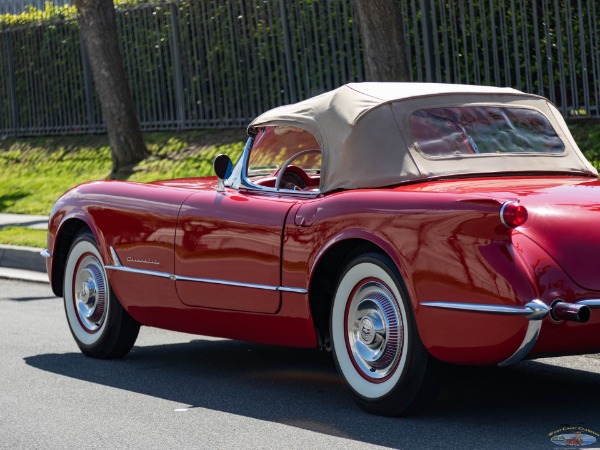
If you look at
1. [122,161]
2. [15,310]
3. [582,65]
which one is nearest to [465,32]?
[582,65]

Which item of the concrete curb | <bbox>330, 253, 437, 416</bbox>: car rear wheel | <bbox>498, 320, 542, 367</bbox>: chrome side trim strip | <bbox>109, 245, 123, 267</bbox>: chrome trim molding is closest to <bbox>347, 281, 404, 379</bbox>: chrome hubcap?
<bbox>330, 253, 437, 416</bbox>: car rear wheel

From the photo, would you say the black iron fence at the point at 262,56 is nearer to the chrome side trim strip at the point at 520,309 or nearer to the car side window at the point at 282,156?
the car side window at the point at 282,156

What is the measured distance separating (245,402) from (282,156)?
145 cm

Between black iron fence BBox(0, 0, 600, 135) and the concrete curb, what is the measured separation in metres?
5.40

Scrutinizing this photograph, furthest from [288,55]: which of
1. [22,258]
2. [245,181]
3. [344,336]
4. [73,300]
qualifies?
[344,336]

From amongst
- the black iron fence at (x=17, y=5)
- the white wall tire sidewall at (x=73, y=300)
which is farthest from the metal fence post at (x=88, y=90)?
the white wall tire sidewall at (x=73, y=300)

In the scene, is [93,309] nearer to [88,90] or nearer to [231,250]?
[231,250]

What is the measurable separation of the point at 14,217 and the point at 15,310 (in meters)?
6.46

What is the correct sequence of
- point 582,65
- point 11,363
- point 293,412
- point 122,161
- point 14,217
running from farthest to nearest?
1. point 122,161
2. point 14,217
3. point 582,65
4. point 11,363
5. point 293,412

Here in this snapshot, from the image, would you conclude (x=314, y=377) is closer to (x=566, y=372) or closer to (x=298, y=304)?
(x=298, y=304)

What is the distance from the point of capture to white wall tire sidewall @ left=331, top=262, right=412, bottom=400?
5781 millimetres

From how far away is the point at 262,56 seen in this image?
18156mm

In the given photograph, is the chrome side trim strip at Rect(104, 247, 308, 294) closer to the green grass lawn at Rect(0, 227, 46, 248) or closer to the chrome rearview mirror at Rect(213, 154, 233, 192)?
the chrome rearview mirror at Rect(213, 154, 233, 192)

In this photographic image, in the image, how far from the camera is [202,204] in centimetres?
700
